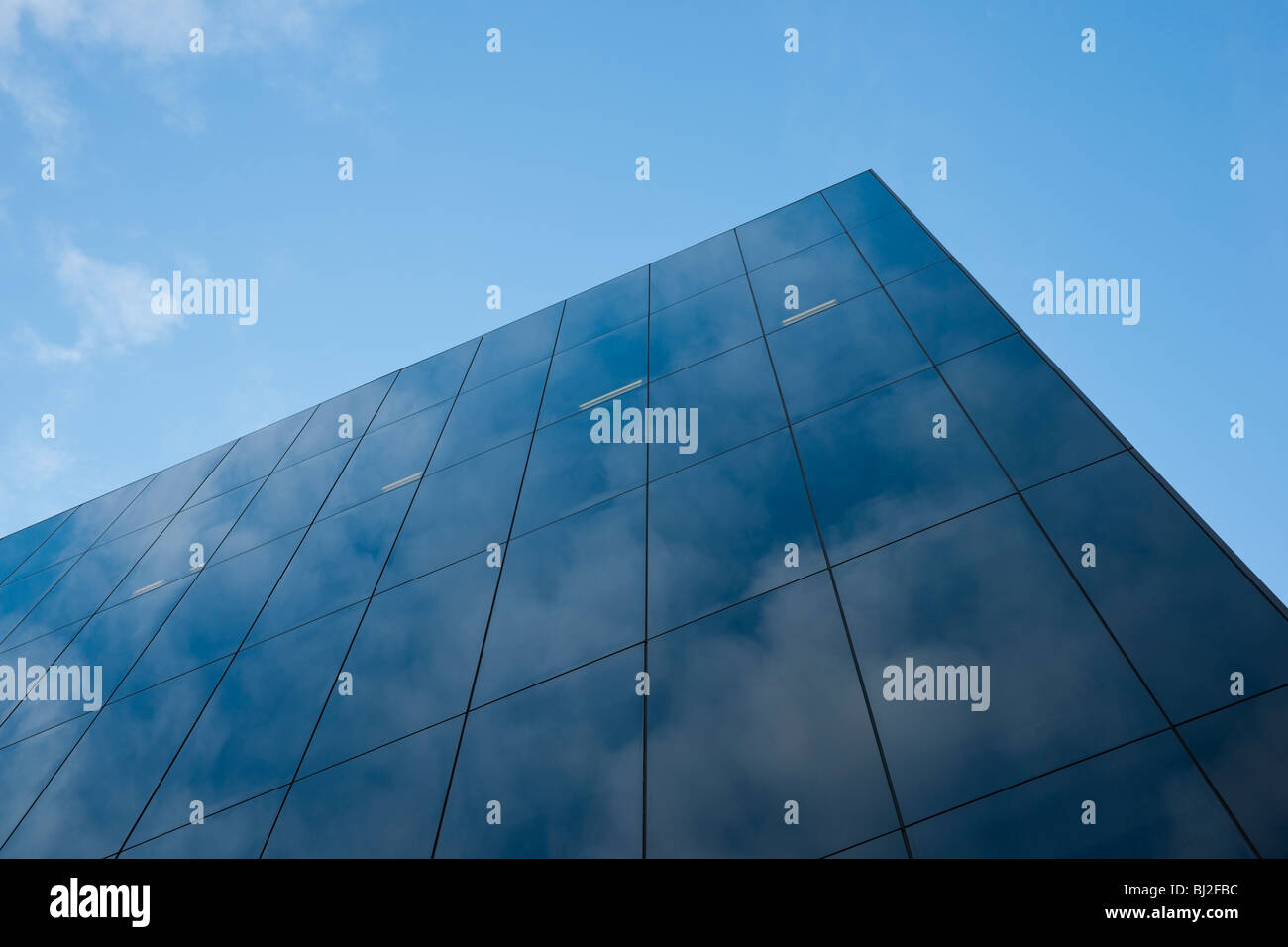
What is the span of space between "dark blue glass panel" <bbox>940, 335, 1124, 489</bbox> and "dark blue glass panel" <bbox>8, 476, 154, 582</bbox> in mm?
17240

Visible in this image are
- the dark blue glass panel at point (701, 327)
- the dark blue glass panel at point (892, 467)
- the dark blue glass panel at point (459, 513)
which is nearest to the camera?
the dark blue glass panel at point (892, 467)

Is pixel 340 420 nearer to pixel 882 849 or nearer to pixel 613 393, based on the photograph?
pixel 613 393

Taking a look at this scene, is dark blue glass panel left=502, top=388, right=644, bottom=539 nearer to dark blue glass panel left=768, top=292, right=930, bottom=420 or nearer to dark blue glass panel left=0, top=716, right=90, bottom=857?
dark blue glass panel left=768, top=292, right=930, bottom=420

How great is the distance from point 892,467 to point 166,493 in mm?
15506

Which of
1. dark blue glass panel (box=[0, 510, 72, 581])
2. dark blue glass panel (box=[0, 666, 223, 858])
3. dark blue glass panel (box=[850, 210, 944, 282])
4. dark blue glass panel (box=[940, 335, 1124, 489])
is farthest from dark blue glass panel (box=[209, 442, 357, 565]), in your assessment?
dark blue glass panel (box=[940, 335, 1124, 489])

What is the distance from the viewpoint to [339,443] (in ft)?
51.1

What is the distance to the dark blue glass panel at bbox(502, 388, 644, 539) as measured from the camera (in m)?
10.3

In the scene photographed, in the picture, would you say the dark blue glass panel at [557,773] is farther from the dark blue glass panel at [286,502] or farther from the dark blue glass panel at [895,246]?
the dark blue glass panel at [286,502]

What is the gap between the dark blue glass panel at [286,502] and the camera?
1369 cm

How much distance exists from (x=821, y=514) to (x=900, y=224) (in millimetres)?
6428

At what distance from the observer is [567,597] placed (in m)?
8.85

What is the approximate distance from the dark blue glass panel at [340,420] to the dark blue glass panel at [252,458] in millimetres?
361

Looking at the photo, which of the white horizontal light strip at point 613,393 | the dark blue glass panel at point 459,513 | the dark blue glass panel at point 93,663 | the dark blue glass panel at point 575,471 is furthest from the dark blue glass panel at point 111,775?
the white horizontal light strip at point 613,393
